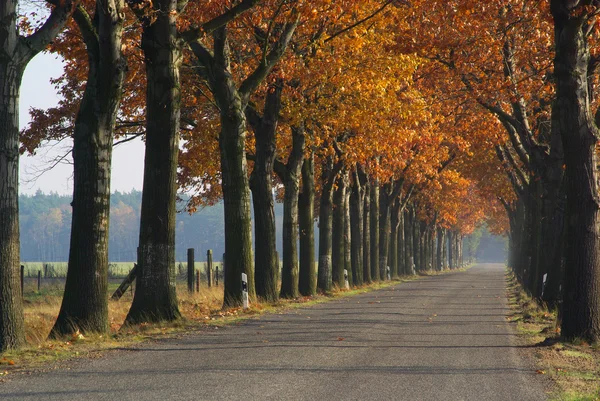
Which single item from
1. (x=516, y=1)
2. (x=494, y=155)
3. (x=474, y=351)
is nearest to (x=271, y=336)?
(x=474, y=351)

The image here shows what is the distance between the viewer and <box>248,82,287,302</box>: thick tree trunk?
24.0 m

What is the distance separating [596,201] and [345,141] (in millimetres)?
18700

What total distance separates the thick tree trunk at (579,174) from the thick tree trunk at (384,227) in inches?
1366

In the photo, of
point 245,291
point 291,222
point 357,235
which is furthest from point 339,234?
point 245,291

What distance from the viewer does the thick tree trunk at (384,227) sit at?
162 ft

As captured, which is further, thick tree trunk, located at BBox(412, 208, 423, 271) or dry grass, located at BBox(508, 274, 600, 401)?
thick tree trunk, located at BBox(412, 208, 423, 271)

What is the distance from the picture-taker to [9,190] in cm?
1191

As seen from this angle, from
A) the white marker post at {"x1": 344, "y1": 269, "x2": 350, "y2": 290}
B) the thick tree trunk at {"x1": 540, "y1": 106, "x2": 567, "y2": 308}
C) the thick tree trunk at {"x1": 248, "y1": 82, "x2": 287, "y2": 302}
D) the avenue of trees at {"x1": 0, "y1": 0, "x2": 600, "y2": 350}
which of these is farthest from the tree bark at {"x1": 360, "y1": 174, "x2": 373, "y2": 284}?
the thick tree trunk at {"x1": 540, "y1": 106, "x2": 567, "y2": 308}

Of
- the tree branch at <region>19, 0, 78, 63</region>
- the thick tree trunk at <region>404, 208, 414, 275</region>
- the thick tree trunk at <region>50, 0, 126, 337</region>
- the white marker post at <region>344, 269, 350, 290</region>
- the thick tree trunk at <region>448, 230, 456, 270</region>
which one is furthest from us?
the thick tree trunk at <region>448, 230, 456, 270</region>

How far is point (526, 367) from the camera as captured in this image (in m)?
11.3

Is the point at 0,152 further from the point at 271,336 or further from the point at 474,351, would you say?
the point at 474,351

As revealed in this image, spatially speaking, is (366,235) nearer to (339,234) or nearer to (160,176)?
(339,234)

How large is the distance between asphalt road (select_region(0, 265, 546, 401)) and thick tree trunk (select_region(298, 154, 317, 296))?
1227 cm

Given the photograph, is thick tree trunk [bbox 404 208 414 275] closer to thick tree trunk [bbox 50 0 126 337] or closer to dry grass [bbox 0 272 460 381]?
dry grass [bbox 0 272 460 381]
